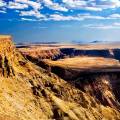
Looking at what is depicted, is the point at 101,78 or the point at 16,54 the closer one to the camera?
the point at 16,54

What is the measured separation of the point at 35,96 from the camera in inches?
3964

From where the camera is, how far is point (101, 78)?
17062cm

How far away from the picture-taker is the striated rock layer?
8738 centimetres

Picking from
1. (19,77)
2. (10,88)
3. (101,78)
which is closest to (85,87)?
(101,78)

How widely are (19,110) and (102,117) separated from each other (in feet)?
122

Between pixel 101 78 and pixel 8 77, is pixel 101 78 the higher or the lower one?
the lower one

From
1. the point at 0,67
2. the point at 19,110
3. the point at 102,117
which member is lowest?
the point at 102,117

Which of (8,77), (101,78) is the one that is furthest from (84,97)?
(101,78)

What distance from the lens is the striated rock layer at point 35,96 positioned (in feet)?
287

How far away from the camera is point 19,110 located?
8575 centimetres

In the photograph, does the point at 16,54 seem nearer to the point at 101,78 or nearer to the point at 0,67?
the point at 0,67

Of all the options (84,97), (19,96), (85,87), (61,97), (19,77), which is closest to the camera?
(19,96)

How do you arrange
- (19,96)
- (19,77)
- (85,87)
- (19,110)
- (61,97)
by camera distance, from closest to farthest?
(19,110) < (19,96) < (19,77) < (61,97) < (85,87)

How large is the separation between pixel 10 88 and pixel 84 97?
34122mm
